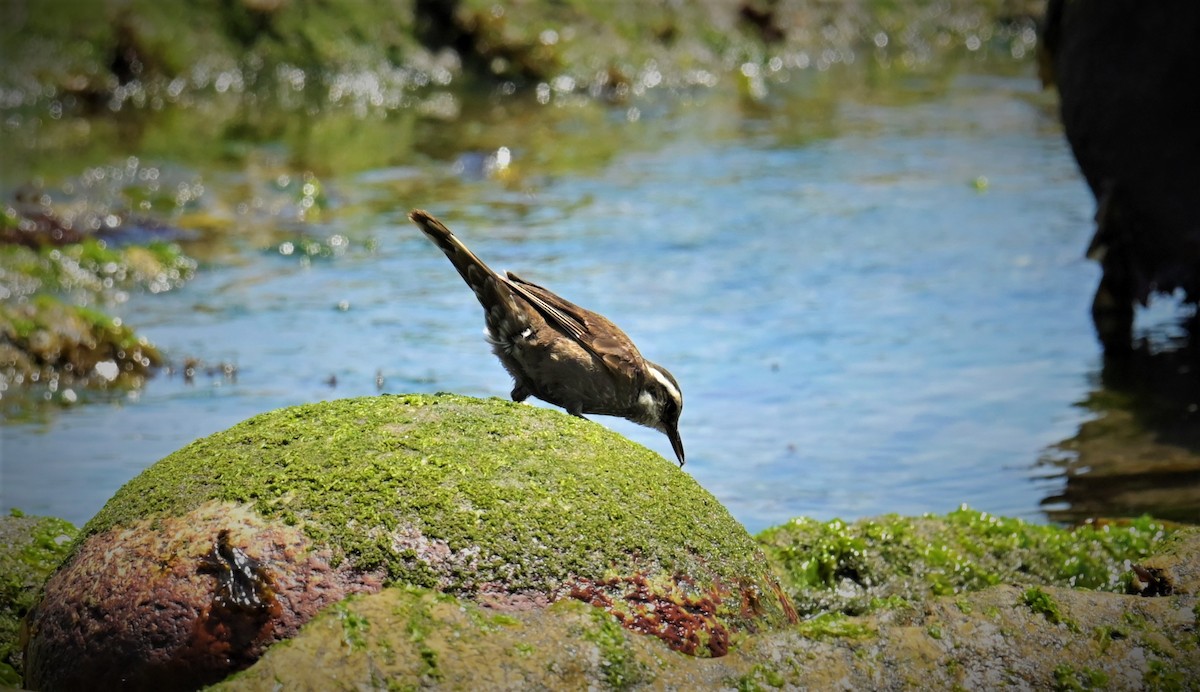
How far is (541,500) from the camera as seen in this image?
17.1ft

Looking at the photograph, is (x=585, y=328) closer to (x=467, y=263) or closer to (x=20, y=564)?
(x=467, y=263)

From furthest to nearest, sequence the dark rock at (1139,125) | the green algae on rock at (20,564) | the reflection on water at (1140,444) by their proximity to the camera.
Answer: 1. the dark rock at (1139,125)
2. the reflection on water at (1140,444)
3. the green algae on rock at (20,564)

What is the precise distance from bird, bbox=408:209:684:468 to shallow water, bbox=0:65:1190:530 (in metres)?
2.49

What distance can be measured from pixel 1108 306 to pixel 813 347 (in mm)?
2863

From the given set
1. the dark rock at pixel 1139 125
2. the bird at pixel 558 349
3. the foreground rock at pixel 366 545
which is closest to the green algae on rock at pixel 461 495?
the foreground rock at pixel 366 545

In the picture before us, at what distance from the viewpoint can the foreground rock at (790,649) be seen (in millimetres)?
4398

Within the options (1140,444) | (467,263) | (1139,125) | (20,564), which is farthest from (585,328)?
(1139,125)

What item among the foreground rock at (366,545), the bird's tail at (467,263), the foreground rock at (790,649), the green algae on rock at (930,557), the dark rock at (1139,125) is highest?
the dark rock at (1139,125)

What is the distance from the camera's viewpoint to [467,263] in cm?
664

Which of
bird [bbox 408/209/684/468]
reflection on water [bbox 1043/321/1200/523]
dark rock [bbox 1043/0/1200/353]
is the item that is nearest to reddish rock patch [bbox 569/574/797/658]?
bird [bbox 408/209/684/468]

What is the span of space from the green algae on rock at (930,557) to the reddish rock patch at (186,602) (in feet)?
10.6

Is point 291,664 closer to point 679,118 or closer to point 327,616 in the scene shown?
point 327,616

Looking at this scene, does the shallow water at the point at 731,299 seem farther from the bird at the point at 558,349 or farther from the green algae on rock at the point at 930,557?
the bird at the point at 558,349

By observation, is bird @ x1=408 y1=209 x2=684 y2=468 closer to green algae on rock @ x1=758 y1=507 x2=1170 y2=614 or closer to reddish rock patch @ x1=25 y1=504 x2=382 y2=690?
green algae on rock @ x1=758 y1=507 x2=1170 y2=614
